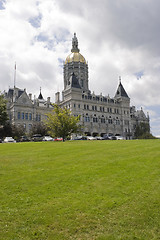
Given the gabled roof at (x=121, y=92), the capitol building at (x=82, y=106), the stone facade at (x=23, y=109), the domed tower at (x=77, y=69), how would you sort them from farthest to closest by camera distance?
the domed tower at (x=77, y=69) → the gabled roof at (x=121, y=92) → the capitol building at (x=82, y=106) → the stone facade at (x=23, y=109)

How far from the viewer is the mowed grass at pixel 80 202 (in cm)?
676

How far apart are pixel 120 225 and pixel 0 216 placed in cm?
406

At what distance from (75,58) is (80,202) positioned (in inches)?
3891

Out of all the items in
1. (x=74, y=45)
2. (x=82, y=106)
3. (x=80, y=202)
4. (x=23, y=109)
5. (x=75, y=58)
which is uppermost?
(x=74, y=45)

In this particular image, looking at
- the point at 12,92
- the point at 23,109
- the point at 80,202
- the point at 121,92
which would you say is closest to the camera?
the point at 80,202

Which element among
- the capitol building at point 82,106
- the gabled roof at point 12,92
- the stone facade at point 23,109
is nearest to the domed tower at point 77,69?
the capitol building at point 82,106

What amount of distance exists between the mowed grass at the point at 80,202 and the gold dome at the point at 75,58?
93.9 m

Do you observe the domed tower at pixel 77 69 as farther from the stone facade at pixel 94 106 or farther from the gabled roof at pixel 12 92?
the gabled roof at pixel 12 92

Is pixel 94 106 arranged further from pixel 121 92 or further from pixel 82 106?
pixel 121 92

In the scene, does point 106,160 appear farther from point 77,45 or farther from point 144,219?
point 77,45

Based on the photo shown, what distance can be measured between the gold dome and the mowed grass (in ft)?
308

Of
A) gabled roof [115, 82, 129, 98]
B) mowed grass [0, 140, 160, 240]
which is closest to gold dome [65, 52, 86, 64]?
gabled roof [115, 82, 129, 98]

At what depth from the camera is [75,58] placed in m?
102

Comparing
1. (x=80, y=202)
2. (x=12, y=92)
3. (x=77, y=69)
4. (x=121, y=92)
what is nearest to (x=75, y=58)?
(x=77, y=69)
